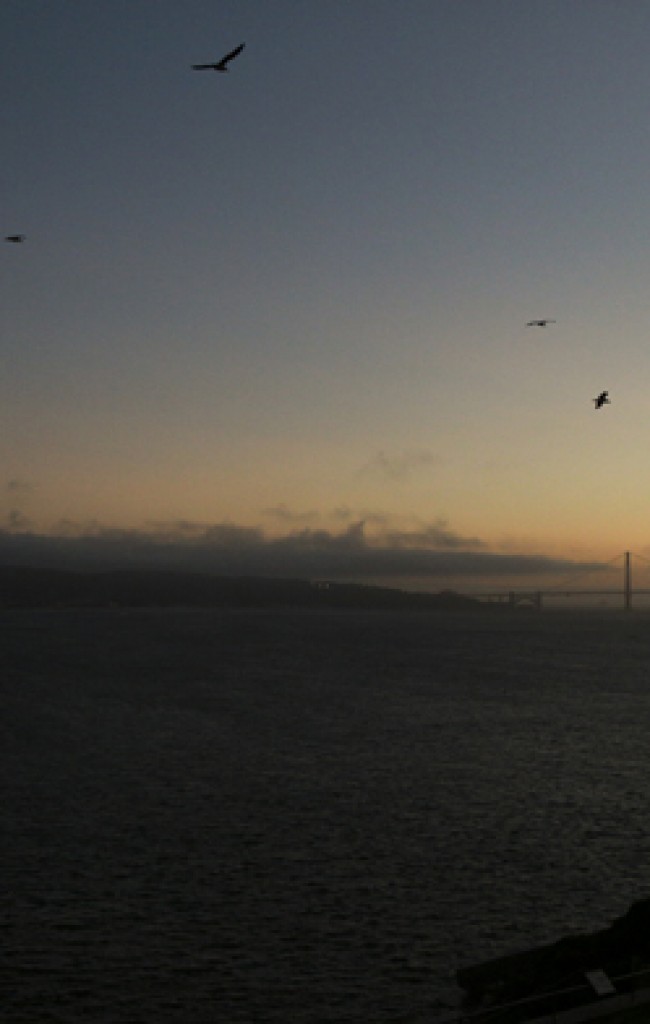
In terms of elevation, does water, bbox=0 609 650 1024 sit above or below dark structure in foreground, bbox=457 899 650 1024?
below

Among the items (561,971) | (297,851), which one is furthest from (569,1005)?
(297,851)

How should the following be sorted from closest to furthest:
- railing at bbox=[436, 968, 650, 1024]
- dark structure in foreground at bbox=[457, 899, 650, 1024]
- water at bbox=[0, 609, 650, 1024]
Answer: railing at bbox=[436, 968, 650, 1024] < dark structure in foreground at bbox=[457, 899, 650, 1024] < water at bbox=[0, 609, 650, 1024]

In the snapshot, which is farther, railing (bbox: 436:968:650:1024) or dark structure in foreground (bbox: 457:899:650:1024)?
dark structure in foreground (bbox: 457:899:650:1024)

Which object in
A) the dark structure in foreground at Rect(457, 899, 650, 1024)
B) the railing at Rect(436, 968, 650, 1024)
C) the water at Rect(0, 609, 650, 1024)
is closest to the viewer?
the railing at Rect(436, 968, 650, 1024)

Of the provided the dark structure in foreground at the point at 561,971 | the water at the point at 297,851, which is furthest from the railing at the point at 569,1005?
the water at the point at 297,851

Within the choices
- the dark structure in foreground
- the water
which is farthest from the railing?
the water

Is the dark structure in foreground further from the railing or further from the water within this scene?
the water

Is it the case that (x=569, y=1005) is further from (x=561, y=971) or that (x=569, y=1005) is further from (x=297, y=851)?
(x=297, y=851)
